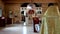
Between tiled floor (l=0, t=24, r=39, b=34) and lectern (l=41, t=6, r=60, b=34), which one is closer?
lectern (l=41, t=6, r=60, b=34)

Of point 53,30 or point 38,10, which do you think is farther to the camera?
point 38,10

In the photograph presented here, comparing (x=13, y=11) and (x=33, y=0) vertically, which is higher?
(x=33, y=0)

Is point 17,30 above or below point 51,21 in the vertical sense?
below

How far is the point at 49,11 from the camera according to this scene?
2084 mm

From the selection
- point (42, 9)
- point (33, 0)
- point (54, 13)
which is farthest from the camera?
point (42, 9)

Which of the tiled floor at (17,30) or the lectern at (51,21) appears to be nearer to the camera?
the lectern at (51,21)

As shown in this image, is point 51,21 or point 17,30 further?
point 17,30

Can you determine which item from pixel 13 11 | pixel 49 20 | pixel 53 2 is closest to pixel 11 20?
pixel 13 11

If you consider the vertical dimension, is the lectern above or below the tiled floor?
above

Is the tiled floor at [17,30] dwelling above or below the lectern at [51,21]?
below

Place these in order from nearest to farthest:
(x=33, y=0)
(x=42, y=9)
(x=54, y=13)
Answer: (x=54, y=13) → (x=33, y=0) → (x=42, y=9)

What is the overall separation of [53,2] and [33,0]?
2786 millimetres

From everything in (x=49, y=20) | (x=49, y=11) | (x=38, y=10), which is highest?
(x=38, y=10)

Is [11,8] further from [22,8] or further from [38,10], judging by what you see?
[38,10]
